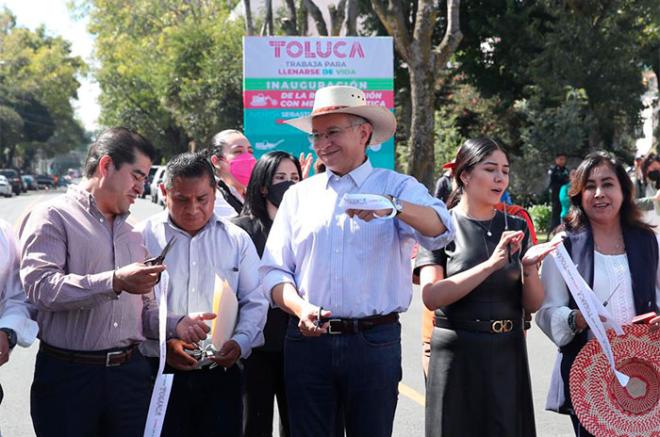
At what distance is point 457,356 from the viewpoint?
484 cm

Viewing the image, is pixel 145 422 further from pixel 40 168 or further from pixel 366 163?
pixel 40 168

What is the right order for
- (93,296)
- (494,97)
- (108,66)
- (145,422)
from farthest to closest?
(108,66) < (494,97) < (145,422) < (93,296)

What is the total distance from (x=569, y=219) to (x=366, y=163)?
4.01ft

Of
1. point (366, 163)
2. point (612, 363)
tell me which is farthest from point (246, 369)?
point (612, 363)

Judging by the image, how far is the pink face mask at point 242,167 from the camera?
271 inches

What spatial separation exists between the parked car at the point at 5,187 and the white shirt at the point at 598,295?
61.9 metres

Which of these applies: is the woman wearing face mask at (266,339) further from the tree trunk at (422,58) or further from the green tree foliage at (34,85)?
the green tree foliage at (34,85)

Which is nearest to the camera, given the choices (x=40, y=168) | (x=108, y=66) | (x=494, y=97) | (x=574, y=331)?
(x=574, y=331)

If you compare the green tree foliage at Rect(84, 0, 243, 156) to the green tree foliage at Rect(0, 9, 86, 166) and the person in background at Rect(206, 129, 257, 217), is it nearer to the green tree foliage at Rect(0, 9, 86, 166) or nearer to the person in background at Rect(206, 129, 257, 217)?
the green tree foliage at Rect(0, 9, 86, 166)

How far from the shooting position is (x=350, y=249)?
170 inches

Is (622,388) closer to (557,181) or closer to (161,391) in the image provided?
(161,391)

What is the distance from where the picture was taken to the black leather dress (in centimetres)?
480

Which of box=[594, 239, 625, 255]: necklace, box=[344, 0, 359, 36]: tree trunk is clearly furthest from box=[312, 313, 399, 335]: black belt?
box=[344, 0, 359, 36]: tree trunk

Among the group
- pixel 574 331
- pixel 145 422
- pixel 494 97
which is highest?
pixel 494 97
